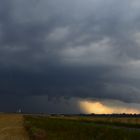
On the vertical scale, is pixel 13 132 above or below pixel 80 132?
above

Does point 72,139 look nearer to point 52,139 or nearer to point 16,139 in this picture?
point 52,139

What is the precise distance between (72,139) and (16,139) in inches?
283

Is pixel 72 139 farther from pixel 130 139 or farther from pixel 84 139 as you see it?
pixel 130 139

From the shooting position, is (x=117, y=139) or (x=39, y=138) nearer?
(x=39, y=138)

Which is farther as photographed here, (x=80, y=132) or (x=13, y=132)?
(x=13, y=132)

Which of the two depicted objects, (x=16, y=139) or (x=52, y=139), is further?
(x=16, y=139)

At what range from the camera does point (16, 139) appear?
4588 centimetres

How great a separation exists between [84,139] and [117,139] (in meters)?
4.30

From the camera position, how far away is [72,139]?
142ft

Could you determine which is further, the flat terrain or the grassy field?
the flat terrain

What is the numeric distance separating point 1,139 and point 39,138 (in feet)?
19.1

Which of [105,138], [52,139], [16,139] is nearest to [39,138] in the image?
[52,139]

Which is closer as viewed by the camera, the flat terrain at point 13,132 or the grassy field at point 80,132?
the grassy field at point 80,132

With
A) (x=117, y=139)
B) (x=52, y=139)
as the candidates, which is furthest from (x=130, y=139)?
(x=52, y=139)
